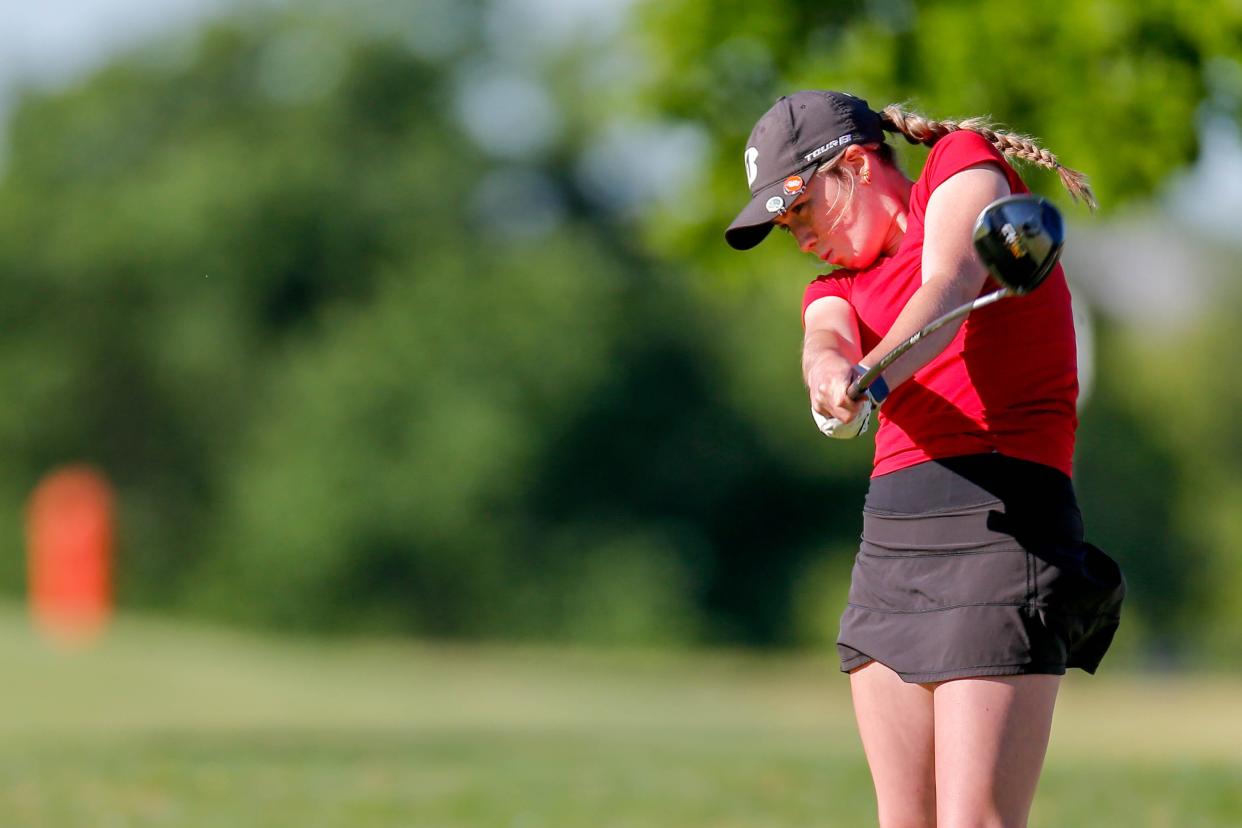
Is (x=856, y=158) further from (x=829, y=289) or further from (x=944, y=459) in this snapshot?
(x=944, y=459)

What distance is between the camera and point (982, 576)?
3949 mm

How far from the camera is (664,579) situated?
3975 cm

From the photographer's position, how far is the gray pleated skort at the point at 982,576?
3910 millimetres

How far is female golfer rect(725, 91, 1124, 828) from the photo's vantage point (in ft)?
12.8

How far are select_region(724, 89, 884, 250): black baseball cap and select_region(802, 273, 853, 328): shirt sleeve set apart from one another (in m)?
0.19

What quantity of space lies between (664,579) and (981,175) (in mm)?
36060

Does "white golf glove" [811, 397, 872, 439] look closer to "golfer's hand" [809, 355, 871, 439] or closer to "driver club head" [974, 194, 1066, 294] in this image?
"golfer's hand" [809, 355, 871, 439]

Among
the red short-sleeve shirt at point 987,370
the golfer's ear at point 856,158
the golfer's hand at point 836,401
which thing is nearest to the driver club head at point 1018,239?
the red short-sleeve shirt at point 987,370

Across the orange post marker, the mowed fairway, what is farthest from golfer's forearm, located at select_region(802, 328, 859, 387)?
the orange post marker

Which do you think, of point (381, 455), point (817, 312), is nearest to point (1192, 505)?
point (381, 455)

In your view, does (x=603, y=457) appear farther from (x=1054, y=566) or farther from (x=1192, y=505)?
(x=1054, y=566)

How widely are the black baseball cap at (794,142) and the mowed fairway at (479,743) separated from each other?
521cm

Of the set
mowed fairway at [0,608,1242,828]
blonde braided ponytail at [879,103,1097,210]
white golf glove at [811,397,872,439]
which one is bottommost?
mowed fairway at [0,608,1242,828]

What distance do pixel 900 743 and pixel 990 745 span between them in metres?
0.27
